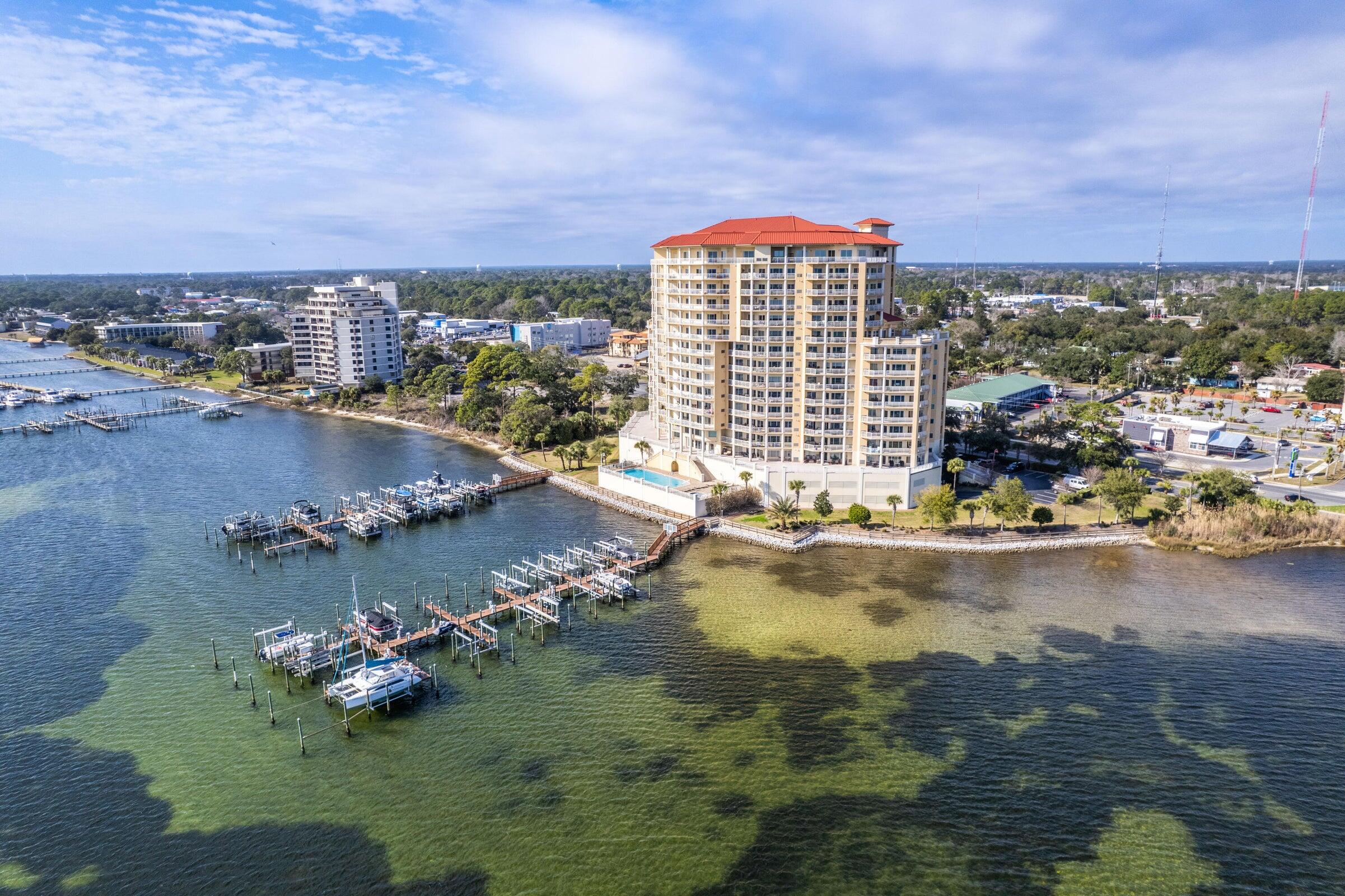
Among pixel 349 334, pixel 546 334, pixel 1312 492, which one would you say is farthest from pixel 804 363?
pixel 546 334

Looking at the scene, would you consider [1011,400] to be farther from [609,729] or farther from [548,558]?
[609,729]

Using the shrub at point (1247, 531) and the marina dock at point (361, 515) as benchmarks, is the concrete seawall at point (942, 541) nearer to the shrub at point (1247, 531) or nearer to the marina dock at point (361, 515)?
the shrub at point (1247, 531)

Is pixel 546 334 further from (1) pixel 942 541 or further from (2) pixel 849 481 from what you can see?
(1) pixel 942 541

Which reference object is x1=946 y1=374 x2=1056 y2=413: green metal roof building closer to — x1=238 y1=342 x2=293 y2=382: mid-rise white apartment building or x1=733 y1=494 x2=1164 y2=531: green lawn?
x1=733 y1=494 x2=1164 y2=531: green lawn

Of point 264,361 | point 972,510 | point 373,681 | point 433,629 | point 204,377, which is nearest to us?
point 373,681

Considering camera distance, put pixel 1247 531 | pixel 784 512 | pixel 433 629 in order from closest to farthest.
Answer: pixel 433 629 → pixel 1247 531 → pixel 784 512
